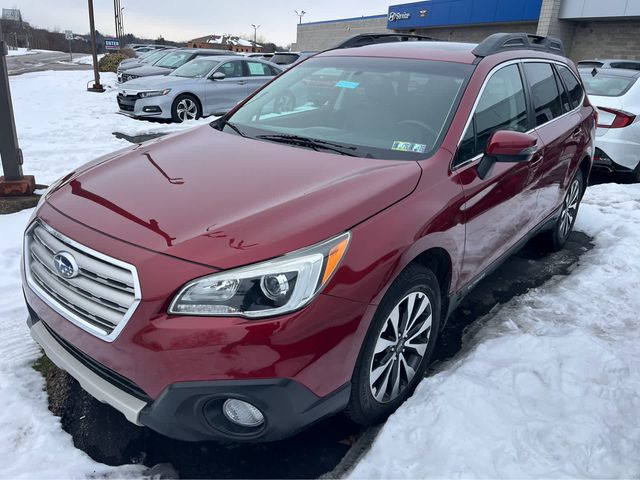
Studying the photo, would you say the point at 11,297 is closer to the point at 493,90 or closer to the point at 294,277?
the point at 294,277

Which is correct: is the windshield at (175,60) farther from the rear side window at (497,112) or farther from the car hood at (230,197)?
the car hood at (230,197)

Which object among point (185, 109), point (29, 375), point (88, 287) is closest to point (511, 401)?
point (88, 287)

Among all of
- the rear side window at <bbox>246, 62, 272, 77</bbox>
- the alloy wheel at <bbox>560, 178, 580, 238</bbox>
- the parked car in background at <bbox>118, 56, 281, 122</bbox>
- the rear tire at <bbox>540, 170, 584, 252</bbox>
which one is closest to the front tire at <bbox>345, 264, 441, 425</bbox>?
the rear tire at <bbox>540, 170, 584, 252</bbox>

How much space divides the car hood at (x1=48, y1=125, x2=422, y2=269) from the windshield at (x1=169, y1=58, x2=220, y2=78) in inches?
378

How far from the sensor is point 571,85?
468 cm

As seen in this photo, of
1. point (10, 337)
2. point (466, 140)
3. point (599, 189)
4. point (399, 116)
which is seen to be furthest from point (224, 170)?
point (599, 189)

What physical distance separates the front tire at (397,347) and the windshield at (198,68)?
1051 cm

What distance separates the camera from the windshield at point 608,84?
7.21 m

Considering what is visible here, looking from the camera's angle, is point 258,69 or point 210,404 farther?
point 258,69

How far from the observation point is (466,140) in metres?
2.90

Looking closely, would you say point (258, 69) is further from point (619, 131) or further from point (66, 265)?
point (66, 265)

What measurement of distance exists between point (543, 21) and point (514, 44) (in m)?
27.7

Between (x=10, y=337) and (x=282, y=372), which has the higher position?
(x=282, y=372)

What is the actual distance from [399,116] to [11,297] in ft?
9.30
